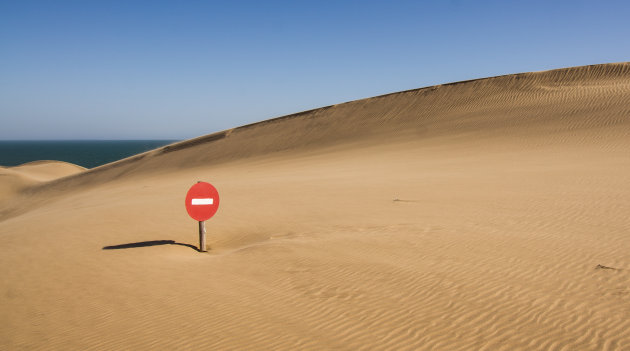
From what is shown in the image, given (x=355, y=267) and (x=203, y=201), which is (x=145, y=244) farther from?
(x=355, y=267)

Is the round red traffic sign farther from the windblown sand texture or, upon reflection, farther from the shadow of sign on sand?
the shadow of sign on sand

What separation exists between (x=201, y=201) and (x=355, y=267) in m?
3.17

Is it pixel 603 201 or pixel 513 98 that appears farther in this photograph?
pixel 513 98

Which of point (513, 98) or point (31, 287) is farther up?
point (513, 98)

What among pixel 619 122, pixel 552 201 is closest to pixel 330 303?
pixel 552 201

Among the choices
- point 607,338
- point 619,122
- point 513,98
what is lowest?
point 607,338

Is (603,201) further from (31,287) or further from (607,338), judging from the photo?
(31,287)

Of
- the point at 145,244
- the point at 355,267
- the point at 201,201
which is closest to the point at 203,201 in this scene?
the point at 201,201

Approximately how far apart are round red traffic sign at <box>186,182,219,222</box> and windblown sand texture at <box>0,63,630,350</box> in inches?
30.6

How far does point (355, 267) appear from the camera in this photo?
594 centimetres

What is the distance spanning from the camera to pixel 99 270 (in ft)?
21.4

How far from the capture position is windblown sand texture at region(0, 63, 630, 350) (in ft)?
13.7

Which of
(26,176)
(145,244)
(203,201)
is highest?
(203,201)

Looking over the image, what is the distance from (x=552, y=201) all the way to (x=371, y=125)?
20839mm
